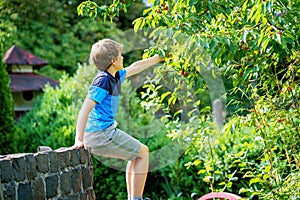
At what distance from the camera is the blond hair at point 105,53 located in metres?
3.67

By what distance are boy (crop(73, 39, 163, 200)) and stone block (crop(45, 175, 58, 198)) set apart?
0.94ft

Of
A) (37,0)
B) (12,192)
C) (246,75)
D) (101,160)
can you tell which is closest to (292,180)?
(246,75)

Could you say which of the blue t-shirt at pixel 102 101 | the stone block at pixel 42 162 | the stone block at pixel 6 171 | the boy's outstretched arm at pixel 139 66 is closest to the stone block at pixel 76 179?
the stone block at pixel 42 162

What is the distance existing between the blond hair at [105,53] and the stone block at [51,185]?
2.48ft

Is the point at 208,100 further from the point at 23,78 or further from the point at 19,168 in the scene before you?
the point at 23,78

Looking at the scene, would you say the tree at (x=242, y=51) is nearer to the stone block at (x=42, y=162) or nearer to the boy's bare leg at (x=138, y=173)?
the boy's bare leg at (x=138, y=173)

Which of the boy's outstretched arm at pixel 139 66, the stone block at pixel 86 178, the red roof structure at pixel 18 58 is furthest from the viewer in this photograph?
the red roof structure at pixel 18 58

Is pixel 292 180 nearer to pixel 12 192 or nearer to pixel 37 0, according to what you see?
pixel 12 192

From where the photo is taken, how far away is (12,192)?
3357mm

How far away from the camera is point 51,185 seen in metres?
3.69

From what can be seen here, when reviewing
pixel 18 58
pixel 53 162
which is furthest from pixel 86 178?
pixel 18 58

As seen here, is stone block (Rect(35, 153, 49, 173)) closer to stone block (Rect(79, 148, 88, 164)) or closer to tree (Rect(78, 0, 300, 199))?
stone block (Rect(79, 148, 88, 164))

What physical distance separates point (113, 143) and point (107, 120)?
151mm

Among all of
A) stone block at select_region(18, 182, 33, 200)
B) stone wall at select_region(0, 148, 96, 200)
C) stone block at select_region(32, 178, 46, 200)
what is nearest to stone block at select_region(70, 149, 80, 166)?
stone wall at select_region(0, 148, 96, 200)
